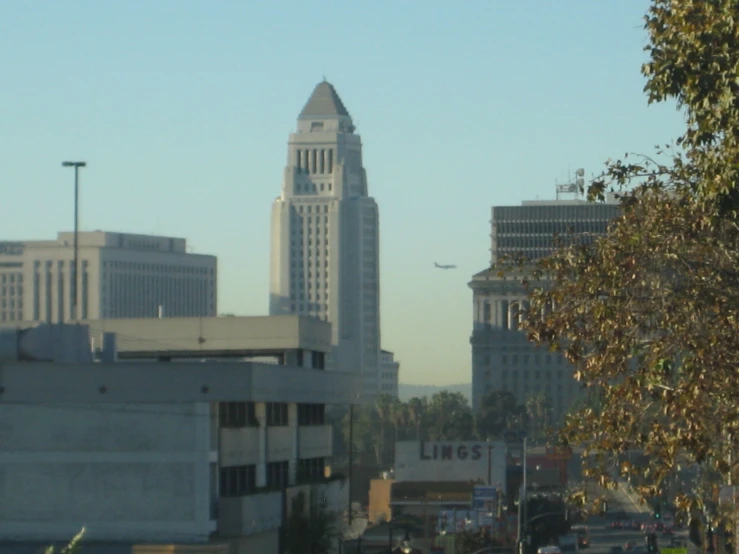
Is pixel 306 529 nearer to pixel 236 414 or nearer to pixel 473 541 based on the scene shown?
pixel 236 414

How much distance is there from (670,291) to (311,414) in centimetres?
4785

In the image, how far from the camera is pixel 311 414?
7000 cm

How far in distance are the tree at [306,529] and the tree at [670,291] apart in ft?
113

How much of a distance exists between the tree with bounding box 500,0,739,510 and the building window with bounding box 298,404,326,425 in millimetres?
42582

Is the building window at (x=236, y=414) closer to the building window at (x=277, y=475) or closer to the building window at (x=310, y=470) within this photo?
the building window at (x=277, y=475)

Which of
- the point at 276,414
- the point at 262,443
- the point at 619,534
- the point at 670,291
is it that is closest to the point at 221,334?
the point at 276,414

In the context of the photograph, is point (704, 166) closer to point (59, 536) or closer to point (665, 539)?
point (59, 536)

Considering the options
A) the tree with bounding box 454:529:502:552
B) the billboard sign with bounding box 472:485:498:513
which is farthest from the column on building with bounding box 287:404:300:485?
the billboard sign with bounding box 472:485:498:513

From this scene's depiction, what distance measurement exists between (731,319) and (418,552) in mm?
58410

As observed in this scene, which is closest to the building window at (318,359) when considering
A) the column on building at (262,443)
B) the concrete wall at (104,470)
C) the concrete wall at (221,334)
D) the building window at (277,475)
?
the concrete wall at (221,334)

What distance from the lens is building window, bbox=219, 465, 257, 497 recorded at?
54375mm

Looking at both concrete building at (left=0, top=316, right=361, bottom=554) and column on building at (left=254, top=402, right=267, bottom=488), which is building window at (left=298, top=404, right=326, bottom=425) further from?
concrete building at (left=0, top=316, right=361, bottom=554)

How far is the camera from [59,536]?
51.9 m

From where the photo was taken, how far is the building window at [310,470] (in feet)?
215
